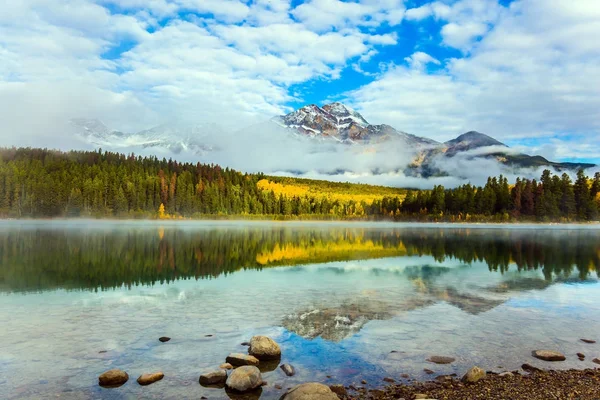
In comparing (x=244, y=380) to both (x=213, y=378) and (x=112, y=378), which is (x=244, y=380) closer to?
(x=213, y=378)

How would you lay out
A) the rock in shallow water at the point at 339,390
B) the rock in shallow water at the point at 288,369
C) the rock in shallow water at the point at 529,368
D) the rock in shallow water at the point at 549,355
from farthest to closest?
1. the rock in shallow water at the point at 549,355
2. the rock in shallow water at the point at 529,368
3. the rock in shallow water at the point at 288,369
4. the rock in shallow water at the point at 339,390

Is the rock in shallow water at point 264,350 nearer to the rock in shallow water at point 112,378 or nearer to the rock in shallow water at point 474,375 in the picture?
the rock in shallow water at point 112,378

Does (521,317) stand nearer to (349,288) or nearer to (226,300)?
(349,288)

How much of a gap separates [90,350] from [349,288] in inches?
841

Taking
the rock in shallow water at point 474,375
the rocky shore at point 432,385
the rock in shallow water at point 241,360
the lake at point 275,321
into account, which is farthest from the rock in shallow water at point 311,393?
the rock in shallow water at point 474,375

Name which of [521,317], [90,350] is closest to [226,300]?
[90,350]

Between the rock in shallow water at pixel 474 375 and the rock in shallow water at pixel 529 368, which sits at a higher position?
the rock in shallow water at pixel 474 375

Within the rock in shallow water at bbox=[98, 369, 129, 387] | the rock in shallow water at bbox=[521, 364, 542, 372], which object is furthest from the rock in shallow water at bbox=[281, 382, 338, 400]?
Result: the rock in shallow water at bbox=[521, 364, 542, 372]

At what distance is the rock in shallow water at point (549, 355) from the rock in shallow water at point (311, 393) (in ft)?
33.6

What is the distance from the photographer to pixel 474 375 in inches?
587

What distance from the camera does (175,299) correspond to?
29.5 metres

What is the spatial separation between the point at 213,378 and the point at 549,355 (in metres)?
13.8

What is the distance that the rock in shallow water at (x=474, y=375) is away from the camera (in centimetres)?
1478

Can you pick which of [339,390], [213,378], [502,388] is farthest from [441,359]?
[213,378]
